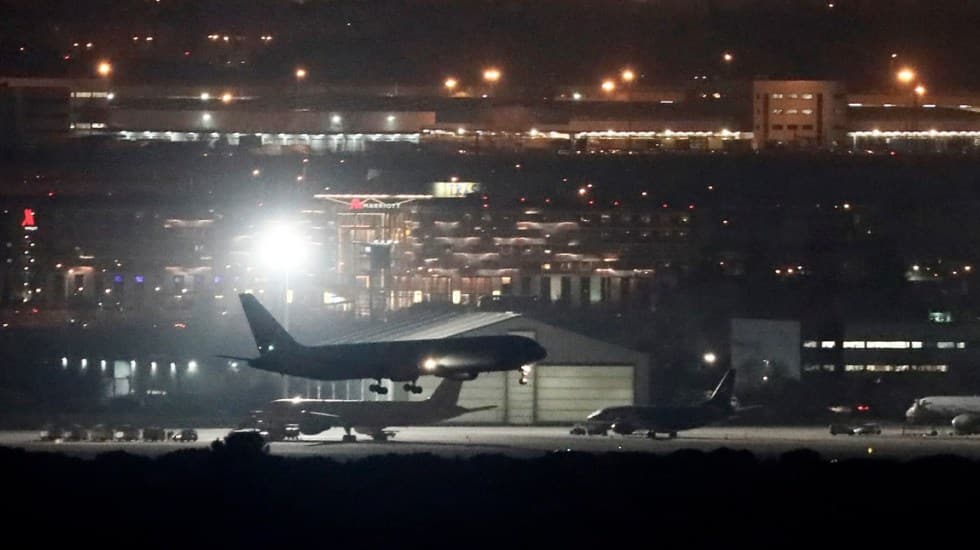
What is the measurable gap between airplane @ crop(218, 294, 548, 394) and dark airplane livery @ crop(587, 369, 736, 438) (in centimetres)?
238

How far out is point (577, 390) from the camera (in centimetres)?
5550

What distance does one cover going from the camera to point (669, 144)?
110 meters

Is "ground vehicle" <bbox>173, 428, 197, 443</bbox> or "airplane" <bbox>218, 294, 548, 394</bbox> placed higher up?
"airplane" <bbox>218, 294, 548, 394</bbox>

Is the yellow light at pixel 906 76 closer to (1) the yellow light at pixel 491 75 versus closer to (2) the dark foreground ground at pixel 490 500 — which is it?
(1) the yellow light at pixel 491 75

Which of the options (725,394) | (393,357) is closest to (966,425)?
(725,394)

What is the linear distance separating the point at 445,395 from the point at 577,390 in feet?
19.6

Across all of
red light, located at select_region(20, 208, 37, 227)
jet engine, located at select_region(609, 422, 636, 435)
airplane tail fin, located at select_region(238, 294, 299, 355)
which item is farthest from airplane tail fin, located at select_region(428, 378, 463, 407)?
red light, located at select_region(20, 208, 37, 227)

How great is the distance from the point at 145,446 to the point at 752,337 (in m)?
26.7

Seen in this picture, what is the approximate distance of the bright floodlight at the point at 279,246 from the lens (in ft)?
280

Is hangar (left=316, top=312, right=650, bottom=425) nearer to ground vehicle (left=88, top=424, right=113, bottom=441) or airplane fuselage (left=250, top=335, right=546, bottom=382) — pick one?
airplane fuselage (left=250, top=335, right=546, bottom=382)

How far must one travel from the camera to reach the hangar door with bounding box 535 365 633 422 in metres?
54.8

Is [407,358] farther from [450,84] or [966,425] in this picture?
[450,84]

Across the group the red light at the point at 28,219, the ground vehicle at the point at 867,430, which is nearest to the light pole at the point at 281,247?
the red light at the point at 28,219

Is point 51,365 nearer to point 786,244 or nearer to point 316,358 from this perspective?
point 316,358
